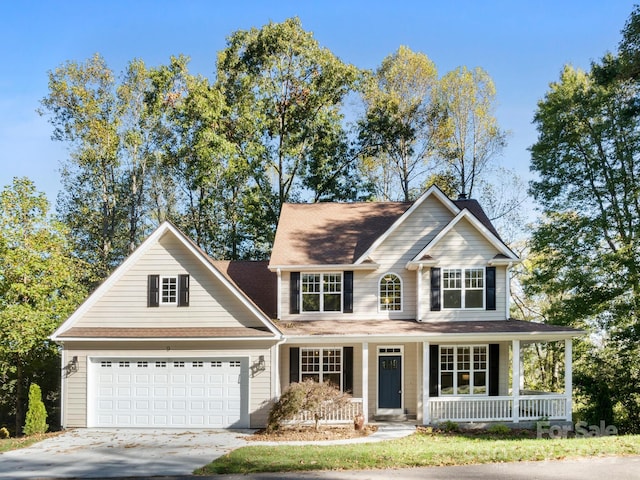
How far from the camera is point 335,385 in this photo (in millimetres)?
19969

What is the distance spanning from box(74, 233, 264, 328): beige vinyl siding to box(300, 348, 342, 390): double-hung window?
2600 millimetres

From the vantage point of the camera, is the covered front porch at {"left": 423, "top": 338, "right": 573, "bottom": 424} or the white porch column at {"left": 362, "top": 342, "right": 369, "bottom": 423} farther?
the covered front porch at {"left": 423, "top": 338, "right": 573, "bottom": 424}

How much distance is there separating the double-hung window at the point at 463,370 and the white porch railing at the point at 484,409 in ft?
2.82

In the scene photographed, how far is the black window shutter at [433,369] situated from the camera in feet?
64.6

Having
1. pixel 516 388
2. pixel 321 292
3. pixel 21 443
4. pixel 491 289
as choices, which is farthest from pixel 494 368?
pixel 21 443

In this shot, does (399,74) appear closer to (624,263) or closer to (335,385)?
(624,263)

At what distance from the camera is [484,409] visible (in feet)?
62.6

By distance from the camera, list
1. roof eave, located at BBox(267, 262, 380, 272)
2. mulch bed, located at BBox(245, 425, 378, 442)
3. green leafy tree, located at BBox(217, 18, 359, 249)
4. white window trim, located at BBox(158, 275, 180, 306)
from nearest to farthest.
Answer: mulch bed, located at BBox(245, 425, 378, 442)
white window trim, located at BBox(158, 275, 180, 306)
roof eave, located at BBox(267, 262, 380, 272)
green leafy tree, located at BBox(217, 18, 359, 249)

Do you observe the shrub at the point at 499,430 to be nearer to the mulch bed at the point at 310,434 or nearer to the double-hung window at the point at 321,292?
the mulch bed at the point at 310,434

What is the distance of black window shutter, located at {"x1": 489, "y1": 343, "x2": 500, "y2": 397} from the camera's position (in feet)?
65.7

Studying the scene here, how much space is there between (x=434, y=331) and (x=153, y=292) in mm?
8777

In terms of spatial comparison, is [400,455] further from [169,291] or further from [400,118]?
[400,118]

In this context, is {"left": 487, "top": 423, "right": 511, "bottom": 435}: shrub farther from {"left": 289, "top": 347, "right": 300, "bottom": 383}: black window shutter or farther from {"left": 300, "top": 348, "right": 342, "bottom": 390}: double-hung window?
{"left": 289, "top": 347, "right": 300, "bottom": 383}: black window shutter

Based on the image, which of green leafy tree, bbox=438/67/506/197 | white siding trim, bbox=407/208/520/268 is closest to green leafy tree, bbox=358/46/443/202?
green leafy tree, bbox=438/67/506/197
